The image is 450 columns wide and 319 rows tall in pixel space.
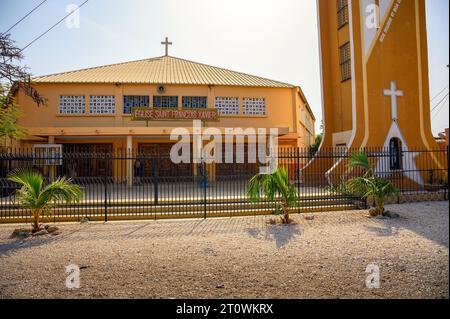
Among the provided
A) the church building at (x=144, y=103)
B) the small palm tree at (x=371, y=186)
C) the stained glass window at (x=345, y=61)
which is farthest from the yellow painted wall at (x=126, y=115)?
the small palm tree at (x=371, y=186)

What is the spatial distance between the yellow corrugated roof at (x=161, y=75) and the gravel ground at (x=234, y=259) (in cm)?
1460

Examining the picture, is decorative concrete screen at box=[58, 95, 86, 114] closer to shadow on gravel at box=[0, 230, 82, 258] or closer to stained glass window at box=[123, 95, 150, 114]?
stained glass window at box=[123, 95, 150, 114]

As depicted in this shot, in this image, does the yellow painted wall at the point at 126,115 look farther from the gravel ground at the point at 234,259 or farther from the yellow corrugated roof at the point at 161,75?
the gravel ground at the point at 234,259

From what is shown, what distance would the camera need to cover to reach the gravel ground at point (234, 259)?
12.0ft

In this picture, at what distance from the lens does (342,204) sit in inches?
390

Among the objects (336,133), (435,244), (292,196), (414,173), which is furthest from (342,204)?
(336,133)

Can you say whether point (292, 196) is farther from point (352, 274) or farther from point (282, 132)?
point (282, 132)

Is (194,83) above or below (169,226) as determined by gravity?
above

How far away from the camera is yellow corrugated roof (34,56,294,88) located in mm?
19891

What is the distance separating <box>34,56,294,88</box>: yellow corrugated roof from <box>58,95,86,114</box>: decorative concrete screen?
3.66 ft

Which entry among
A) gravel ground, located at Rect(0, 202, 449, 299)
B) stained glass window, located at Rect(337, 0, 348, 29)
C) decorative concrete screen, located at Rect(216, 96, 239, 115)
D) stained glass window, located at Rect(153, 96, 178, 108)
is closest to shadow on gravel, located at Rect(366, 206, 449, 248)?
gravel ground, located at Rect(0, 202, 449, 299)

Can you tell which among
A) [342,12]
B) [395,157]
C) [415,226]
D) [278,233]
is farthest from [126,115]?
[415,226]

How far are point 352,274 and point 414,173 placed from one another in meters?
11.7

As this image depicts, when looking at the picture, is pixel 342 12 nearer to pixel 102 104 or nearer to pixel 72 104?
pixel 102 104
